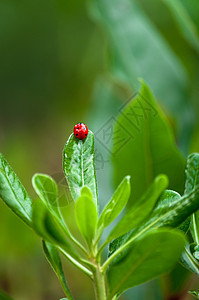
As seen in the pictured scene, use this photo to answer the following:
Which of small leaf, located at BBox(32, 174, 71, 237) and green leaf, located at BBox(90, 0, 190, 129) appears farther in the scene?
green leaf, located at BBox(90, 0, 190, 129)

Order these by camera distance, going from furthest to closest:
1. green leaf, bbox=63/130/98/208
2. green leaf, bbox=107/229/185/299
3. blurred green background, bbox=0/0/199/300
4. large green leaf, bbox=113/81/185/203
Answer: blurred green background, bbox=0/0/199/300
large green leaf, bbox=113/81/185/203
green leaf, bbox=63/130/98/208
green leaf, bbox=107/229/185/299

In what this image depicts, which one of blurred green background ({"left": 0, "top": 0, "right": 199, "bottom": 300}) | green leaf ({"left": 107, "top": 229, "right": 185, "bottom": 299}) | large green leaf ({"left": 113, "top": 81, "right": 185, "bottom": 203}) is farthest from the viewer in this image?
blurred green background ({"left": 0, "top": 0, "right": 199, "bottom": 300})

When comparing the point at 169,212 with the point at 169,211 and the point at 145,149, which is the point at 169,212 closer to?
the point at 169,211

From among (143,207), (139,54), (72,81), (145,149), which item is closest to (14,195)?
(143,207)

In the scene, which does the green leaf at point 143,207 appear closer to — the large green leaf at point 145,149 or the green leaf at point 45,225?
the green leaf at point 45,225

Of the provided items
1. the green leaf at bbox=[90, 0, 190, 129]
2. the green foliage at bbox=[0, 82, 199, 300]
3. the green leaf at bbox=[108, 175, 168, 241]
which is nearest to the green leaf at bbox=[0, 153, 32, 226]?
the green foliage at bbox=[0, 82, 199, 300]

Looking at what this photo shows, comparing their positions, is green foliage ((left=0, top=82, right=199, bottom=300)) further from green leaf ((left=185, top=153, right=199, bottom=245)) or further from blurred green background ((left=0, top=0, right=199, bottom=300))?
blurred green background ((left=0, top=0, right=199, bottom=300))

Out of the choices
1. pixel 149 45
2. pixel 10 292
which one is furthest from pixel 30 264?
pixel 149 45

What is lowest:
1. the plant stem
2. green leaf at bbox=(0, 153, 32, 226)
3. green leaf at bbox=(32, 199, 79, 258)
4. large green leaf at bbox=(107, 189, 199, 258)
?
the plant stem

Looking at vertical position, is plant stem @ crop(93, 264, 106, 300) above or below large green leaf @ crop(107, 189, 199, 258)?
below
